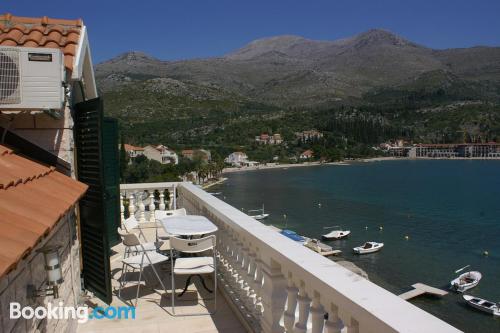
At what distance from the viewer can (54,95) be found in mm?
2943

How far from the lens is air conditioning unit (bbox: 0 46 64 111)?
9.30ft

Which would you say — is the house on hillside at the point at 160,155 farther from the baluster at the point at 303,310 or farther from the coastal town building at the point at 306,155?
the baluster at the point at 303,310

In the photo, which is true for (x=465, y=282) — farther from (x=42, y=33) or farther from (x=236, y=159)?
(x=236, y=159)

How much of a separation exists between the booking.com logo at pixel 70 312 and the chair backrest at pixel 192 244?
28.1 inches

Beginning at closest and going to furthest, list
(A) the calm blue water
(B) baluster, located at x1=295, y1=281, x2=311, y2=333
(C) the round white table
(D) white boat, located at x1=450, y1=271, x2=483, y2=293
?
(B) baluster, located at x1=295, y1=281, x2=311, y2=333, (C) the round white table, (D) white boat, located at x1=450, y1=271, x2=483, y2=293, (A) the calm blue water

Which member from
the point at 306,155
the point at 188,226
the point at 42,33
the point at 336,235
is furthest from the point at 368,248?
the point at 306,155

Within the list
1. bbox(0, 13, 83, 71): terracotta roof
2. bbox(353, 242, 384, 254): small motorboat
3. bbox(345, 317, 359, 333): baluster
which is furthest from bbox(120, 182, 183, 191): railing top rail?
bbox(353, 242, 384, 254): small motorboat

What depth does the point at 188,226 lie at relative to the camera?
4.02 meters

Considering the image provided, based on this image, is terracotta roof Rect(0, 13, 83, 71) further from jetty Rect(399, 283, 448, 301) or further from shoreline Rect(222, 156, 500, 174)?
shoreline Rect(222, 156, 500, 174)

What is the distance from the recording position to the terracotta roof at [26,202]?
4.43 feet

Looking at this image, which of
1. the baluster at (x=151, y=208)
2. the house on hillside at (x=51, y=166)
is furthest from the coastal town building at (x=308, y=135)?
the house on hillside at (x=51, y=166)

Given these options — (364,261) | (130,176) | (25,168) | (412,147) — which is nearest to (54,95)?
(25,168)

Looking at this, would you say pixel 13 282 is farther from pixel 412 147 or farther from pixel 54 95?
pixel 412 147

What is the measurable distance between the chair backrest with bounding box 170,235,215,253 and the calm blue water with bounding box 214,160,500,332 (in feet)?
59.9
